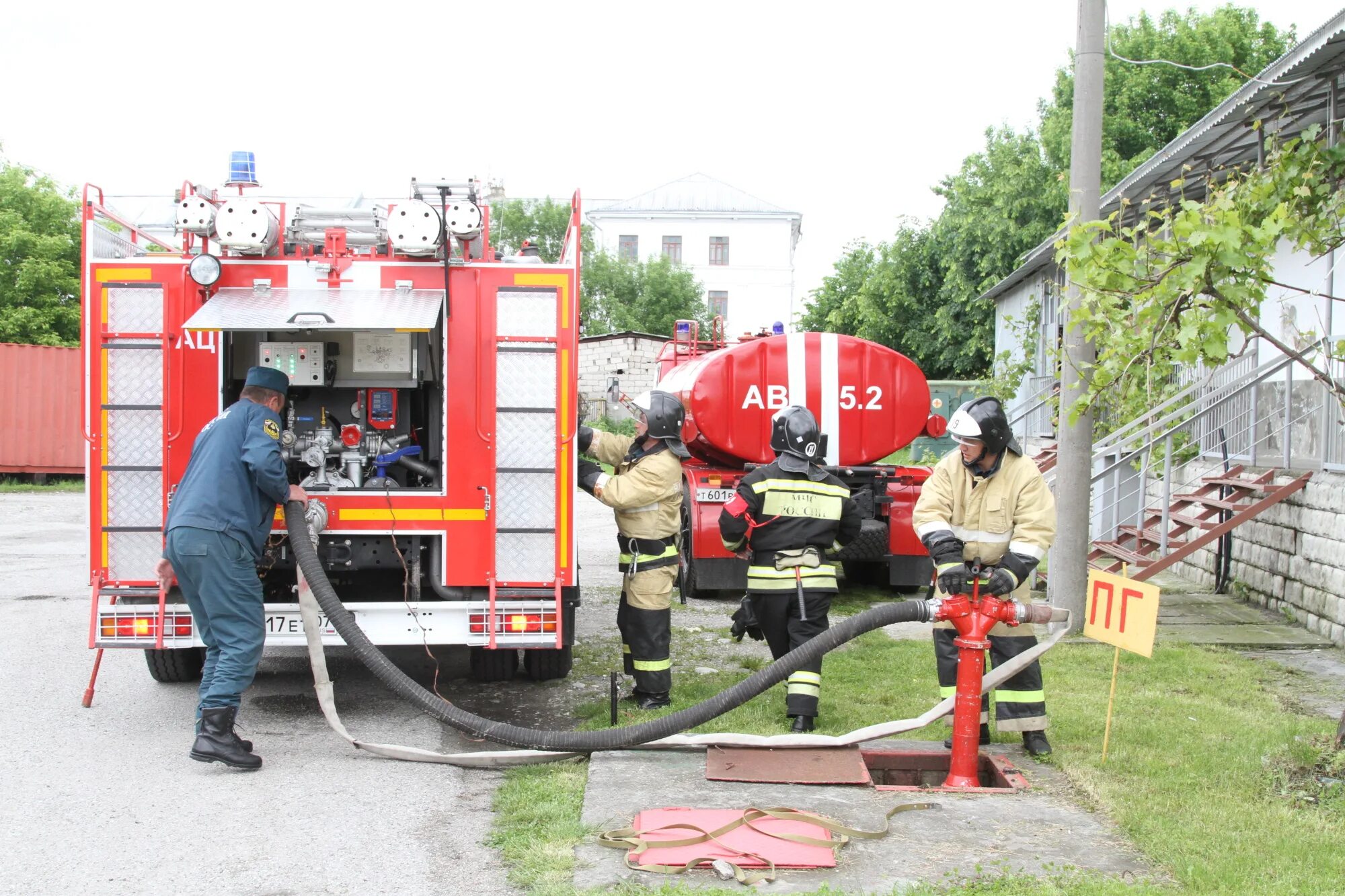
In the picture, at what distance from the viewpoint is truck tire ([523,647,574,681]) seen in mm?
7461

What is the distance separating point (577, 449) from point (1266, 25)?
30.3 meters

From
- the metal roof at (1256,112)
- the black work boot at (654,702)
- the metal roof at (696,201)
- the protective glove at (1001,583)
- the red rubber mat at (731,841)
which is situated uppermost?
the metal roof at (696,201)

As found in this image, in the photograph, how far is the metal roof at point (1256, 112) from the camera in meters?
8.17

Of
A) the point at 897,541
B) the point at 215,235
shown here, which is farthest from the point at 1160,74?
the point at 215,235

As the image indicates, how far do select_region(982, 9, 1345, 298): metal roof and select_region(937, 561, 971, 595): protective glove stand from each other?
1.83 m

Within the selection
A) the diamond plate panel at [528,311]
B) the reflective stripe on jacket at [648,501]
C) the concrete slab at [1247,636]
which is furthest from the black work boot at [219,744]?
the concrete slab at [1247,636]

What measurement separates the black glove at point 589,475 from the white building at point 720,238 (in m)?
55.3

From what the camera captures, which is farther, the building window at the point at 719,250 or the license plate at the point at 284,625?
the building window at the point at 719,250

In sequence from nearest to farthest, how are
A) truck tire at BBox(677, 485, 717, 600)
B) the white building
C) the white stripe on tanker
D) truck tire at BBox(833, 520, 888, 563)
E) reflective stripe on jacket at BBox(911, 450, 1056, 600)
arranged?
reflective stripe on jacket at BBox(911, 450, 1056, 600) → the white stripe on tanker → truck tire at BBox(833, 520, 888, 563) → truck tire at BBox(677, 485, 717, 600) → the white building

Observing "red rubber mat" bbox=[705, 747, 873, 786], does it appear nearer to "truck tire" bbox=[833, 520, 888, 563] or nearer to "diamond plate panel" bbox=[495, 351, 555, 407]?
"diamond plate panel" bbox=[495, 351, 555, 407]

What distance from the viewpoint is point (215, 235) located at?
645 cm

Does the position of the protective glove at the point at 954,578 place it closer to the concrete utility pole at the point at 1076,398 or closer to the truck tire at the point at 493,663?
the truck tire at the point at 493,663

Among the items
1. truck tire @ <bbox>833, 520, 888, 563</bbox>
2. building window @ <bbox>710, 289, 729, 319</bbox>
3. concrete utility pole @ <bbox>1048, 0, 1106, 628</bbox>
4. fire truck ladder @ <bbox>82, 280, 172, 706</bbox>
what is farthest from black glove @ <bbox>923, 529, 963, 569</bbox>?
building window @ <bbox>710, 289, 729, 319</bbox>

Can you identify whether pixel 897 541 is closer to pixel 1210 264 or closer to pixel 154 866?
pixel 1210 264
